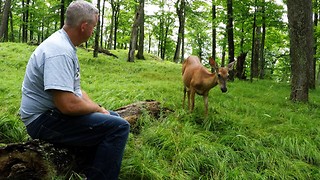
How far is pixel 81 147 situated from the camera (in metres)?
3.22

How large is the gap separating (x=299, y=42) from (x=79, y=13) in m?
7.69

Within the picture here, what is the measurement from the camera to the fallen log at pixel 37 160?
9.38 ft

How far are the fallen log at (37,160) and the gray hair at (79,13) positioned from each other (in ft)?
3.82

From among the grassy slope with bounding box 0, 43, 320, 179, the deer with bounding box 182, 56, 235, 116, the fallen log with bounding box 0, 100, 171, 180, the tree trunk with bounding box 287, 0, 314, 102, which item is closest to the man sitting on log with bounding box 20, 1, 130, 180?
the fallen log with bounding box 0, 100, 171, 180

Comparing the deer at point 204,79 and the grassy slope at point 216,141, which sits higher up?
the deer at point 204,79

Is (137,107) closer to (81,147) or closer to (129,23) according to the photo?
(81,147)

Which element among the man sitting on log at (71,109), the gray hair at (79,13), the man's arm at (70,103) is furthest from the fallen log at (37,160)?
the gray hair at (79,13)

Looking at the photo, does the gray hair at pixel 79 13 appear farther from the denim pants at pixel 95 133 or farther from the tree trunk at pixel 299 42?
the tree trunk at pixel 299 42

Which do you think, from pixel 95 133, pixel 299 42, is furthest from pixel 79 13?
pixel 299 42

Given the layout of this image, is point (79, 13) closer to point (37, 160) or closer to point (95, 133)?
point (95, 133)

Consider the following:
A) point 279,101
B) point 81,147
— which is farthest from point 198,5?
point 81,147

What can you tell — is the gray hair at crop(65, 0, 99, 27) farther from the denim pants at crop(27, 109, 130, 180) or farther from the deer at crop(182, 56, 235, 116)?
the deer at crop(182, 56, 235, 116)

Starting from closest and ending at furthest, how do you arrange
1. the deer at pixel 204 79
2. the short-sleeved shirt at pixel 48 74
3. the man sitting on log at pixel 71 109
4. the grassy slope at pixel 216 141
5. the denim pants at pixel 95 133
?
the short-sleeved shirt at pixel 48 74 → the man sitting on log at pixel 71 109 → the denim pants at pixel 95 133 → the grassy slope at pixel 216 141 → the deer at pixel 204 79

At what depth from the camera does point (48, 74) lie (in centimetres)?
254
